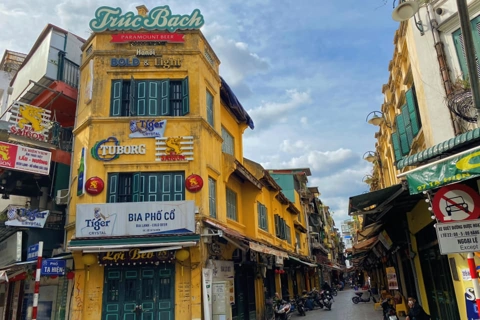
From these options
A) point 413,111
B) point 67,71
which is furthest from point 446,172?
point 67,71

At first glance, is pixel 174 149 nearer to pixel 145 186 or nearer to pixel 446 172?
pixel 145 186

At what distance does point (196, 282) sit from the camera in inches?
472

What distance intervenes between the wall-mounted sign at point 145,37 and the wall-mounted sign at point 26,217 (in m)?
7.22

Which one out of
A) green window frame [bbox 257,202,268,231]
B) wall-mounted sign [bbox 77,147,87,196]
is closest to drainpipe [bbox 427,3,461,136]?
wall-mounted sign [bbox 77,147,87,196]

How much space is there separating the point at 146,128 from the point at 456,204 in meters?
10.4

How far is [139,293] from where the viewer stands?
11992mm

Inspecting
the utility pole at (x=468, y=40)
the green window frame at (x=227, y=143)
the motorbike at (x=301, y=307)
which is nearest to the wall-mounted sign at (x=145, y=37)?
the green window frame at (x=227, y=143)

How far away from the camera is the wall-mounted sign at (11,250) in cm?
1334

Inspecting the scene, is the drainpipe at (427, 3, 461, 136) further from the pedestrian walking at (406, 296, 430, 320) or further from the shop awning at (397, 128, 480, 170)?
the pedestrian walking at (406, 296, 430, 320)

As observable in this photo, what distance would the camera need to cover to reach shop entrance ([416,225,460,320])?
9.81 m

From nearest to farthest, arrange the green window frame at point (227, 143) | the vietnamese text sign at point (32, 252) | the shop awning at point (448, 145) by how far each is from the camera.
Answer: the shop awning at point (448, 145), the vietnamese text sign at point (32, 252), the green window frame at point (227, 143)

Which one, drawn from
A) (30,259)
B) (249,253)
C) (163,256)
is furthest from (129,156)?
(249,253)

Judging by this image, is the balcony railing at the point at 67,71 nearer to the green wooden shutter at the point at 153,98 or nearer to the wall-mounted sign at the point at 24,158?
the wall-mounted sign at the point at 24,158

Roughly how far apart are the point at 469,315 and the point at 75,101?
15.8 metres
